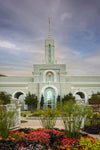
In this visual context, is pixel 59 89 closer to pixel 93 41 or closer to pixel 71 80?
pixel 71 80

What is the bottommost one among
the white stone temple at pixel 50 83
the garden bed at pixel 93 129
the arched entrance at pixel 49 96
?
the garden bed at pixel 93 129

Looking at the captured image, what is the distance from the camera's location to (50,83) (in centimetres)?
2883

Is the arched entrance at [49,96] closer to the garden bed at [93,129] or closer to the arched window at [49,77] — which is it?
the arched window at [49,77]

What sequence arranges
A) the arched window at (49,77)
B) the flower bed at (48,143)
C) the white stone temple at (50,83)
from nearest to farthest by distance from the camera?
the flower bed at (48,143) < the white stone temple at (50,83) < the arched window at (49,77)

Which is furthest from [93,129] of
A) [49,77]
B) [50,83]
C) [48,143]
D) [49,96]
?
[49,77]

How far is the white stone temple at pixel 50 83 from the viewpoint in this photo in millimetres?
28688

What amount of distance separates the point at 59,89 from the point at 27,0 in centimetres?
2144

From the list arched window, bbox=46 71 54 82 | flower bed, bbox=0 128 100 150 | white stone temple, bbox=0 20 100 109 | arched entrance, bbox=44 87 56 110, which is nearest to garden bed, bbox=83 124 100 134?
flower bed, bbox=0 128 100 150

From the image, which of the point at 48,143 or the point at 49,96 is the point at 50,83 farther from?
the point at 48,143

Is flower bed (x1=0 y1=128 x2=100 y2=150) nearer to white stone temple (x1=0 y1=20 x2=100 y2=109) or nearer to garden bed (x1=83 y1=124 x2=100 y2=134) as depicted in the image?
garden bed (x1=83 y1=124 x2=100 y2=134)

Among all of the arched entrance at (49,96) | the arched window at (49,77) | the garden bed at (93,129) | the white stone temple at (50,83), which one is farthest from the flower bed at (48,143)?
the arched window at (49,77)

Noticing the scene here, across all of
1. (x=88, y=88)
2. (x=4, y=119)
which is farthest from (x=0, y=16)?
(x=88, y=88)

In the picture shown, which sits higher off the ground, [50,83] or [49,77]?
[49,77]

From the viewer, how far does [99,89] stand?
98.6ft
